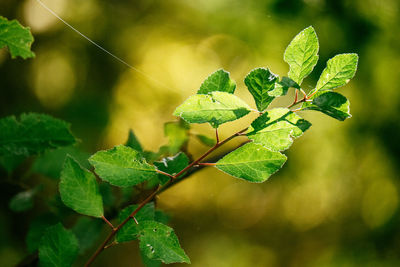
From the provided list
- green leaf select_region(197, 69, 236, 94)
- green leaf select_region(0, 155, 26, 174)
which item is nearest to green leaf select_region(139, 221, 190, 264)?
green leaf select_region(197, 69, 236, 94)

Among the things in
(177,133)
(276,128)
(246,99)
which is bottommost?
(246,99)

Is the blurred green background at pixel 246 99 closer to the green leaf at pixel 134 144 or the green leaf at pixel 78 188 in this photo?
the green leaf at pixel 134 144

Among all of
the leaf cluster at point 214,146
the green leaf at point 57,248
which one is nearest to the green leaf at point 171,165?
the leaf cluster at point 214,146

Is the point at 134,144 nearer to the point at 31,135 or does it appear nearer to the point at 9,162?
the point at 31,135

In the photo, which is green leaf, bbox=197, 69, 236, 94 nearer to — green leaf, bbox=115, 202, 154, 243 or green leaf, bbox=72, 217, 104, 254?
green leaf, bbox=115, 202, 154, 243

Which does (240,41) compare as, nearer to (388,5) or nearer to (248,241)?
(388,5)

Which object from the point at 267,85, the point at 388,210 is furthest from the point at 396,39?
the point at 267,85

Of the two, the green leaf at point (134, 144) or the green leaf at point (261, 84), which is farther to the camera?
the green leaf at point (134, 144)

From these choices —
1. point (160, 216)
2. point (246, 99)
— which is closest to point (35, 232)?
point (160, 216)
